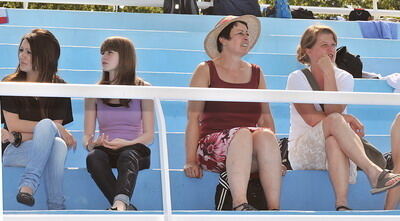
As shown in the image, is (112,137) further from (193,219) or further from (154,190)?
(193,219)

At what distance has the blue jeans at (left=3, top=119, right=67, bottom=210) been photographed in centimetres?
407

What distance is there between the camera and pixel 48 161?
4.14 metres

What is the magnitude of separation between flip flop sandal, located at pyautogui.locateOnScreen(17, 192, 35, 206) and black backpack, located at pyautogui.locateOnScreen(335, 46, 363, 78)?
296cm

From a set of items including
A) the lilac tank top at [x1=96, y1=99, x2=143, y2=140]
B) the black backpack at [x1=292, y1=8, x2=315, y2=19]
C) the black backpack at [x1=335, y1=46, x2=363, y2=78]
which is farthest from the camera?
the black backpack at [x1=292, y1=8, x2=315, y2=19]

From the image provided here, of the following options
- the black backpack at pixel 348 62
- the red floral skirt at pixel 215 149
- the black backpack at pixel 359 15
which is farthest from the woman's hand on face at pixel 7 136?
the black backpack at pixel 359 15

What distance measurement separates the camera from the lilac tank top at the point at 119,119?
459 cm

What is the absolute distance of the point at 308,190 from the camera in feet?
14.8

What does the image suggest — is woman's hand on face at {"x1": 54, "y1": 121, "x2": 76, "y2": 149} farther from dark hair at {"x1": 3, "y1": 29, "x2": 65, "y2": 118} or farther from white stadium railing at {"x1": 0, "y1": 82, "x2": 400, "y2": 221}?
white stadium railing at {"x1": 0, "y1": 82, "x2": 400, "y2": 221}

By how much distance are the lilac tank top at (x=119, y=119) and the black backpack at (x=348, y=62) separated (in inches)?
86.0

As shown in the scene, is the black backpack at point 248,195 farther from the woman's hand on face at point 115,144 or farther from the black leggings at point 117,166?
the woman's hand on face at point 115,144

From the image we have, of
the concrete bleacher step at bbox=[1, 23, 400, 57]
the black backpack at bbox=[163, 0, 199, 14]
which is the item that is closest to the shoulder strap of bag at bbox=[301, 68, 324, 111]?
the concrete bleacher step at bbox=[1, 23, 400, 57]

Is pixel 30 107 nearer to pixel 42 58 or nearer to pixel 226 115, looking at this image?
pixel 42 58

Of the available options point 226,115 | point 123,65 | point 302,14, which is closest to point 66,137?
point 123,65

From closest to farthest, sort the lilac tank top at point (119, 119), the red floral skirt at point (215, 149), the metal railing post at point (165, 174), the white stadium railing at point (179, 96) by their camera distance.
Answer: the white stadium railing at point (179, 96) → the metal railing post at point (165, 174) → the red floral skirt at point (215, 149) → the lilac tank top at point (119, 119)
